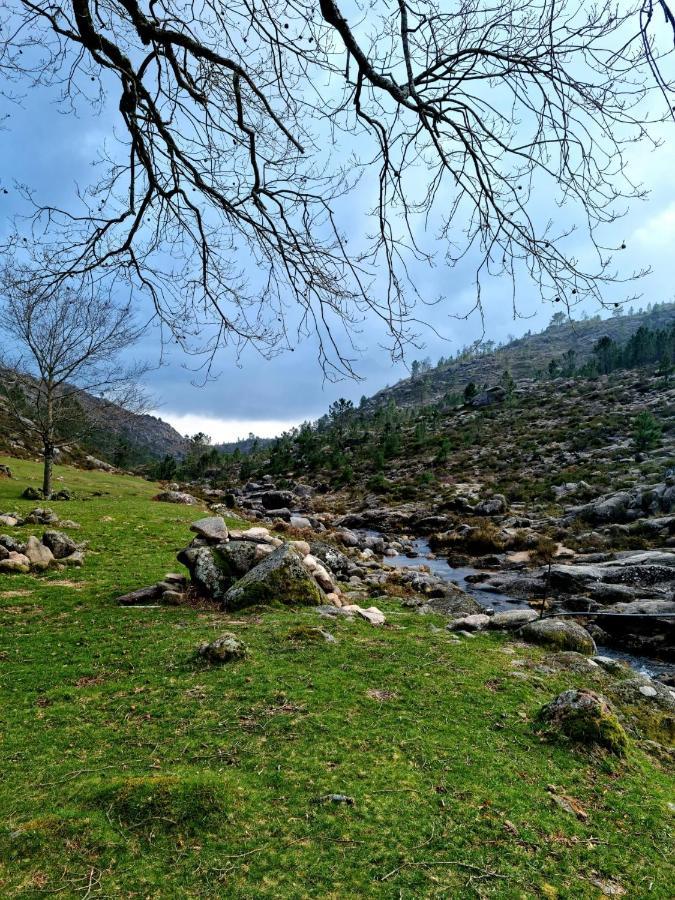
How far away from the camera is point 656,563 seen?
48.0 ft

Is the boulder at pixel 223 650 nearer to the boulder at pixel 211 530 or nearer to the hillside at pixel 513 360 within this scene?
the boulder at pixel 211 530

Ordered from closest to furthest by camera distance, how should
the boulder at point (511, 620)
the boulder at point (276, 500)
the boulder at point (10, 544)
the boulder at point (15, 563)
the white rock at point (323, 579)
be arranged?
the boulder at point (511, 620) < the boulder at point (15, 563) < the boulder at point (10, 544) < the white rock at point (323, 579) < the boulder at point (276, 500)

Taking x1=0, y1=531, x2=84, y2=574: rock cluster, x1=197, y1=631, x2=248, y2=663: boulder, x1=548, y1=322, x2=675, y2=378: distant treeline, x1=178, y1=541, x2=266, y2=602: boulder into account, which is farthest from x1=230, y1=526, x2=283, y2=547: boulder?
x1=548, y1=322, x2=675, y2=378: distant treeline

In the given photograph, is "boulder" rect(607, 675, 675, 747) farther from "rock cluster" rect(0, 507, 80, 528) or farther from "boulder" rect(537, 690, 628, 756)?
"rock cluster" rect(0, 507, 80, 528)

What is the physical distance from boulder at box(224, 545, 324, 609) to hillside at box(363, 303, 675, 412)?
146m

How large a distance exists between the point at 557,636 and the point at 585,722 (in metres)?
4.16

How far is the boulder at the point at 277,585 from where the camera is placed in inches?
340

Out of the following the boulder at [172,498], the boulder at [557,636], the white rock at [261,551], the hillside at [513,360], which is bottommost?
the boulder at [557,636]

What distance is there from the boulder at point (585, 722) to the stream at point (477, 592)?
15.3 ft

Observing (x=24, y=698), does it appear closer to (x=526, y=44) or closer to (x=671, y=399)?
(x=526, y=44)

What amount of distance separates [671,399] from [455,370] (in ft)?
446

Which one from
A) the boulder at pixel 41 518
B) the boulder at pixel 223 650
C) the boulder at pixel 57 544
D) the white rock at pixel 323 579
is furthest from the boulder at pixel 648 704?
the boulder at pixel 41 518

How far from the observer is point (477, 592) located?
15500mm

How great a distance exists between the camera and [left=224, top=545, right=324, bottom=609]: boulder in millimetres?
8633
